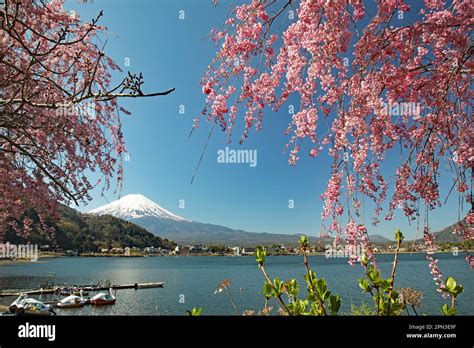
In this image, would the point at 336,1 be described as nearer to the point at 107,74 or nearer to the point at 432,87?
the point at 432,87

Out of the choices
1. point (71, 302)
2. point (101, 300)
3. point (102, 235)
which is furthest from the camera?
point (102, 235)

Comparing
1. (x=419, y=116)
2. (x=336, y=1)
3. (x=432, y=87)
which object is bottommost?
(x=419, y=116)

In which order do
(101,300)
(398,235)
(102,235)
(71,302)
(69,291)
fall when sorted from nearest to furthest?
(398,235) < (71,302) < (101,300) < (69,291) < (102,235)

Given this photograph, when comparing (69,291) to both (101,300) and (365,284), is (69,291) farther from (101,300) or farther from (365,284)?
(365,284)

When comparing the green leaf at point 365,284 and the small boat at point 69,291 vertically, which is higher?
the green leaf at point 365,284

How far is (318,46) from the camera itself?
2.98m

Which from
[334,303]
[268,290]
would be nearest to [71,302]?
[268,290]

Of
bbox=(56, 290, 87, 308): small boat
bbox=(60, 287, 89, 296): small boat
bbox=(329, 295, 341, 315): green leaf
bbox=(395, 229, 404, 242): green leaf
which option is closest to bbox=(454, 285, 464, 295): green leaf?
bbox=(395, 229, 404, 242): green leaf

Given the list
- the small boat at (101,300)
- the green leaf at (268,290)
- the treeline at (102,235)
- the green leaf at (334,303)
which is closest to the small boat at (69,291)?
the treeline at (102,235)

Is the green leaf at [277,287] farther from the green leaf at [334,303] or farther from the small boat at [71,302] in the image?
the small boat at [71,302]

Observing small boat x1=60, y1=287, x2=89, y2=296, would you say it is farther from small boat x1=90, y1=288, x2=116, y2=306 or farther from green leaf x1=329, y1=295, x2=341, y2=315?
green leaf x1=329, y1=295, x2=341, y2=315
